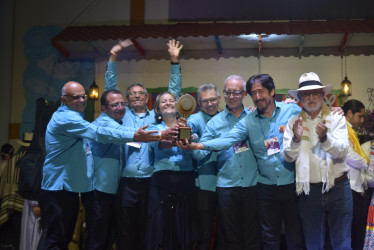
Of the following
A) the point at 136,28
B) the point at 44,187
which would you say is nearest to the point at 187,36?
the point at 136,28

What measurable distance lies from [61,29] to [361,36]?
664 cm

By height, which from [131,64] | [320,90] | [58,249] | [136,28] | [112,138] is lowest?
[58,249]

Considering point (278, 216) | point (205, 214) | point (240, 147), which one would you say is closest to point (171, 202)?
point (205, 214)

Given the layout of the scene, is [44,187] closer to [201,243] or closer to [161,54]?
[201,243]

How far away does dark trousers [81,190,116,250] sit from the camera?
12.0ft

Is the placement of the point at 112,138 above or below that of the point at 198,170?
above

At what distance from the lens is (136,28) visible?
7.47m

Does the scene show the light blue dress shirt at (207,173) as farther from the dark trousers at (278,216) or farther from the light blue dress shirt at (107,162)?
the light blue dress shirt at (107,162)

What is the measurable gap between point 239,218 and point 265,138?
2.67ft

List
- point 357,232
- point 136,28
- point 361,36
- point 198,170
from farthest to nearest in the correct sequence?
point 136,28 → point 361,36 → point 357,232 → point 198,170

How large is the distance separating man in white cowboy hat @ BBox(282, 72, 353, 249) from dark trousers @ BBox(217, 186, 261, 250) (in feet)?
1.45

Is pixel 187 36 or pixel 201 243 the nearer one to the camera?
pixel 201 243

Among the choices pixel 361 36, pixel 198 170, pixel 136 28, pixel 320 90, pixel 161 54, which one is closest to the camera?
pixel 320 90

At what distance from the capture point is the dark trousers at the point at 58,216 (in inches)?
137
